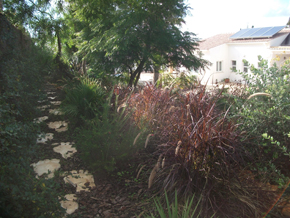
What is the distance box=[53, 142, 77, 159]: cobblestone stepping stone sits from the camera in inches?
135

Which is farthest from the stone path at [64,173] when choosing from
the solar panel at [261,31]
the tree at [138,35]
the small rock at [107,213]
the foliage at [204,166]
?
the solar panel at [261,31]

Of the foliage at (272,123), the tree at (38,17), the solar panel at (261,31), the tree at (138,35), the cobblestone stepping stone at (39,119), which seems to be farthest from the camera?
the solar panel at (261,31)

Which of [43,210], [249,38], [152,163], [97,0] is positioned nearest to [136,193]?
[152,163]

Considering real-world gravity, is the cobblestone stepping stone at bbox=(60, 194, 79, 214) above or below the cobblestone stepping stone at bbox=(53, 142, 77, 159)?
below

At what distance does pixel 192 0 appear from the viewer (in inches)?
263

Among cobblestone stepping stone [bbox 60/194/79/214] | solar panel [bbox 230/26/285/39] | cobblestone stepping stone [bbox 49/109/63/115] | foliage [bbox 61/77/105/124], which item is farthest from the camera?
solar panel [bbox 230/26/285/39]

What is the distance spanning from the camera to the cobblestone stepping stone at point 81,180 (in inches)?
104

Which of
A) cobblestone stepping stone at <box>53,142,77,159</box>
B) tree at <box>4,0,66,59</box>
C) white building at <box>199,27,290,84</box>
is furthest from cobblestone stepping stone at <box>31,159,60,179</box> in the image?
white building at <box>199,27,290,84</box>

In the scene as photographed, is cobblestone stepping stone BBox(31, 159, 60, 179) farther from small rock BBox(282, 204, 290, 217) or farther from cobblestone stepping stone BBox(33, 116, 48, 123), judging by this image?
small rock BBox(282, 204, 290, 217)

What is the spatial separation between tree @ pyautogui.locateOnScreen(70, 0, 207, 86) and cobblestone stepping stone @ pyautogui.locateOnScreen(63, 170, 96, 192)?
312cm

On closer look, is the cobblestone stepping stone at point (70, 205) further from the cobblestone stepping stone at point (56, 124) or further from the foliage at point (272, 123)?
the cobblestone stepping stone at point (56, 124)

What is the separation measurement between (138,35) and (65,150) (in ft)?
11.3

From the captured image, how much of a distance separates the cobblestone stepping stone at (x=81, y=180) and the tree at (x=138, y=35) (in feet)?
10.2

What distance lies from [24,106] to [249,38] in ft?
36.3
